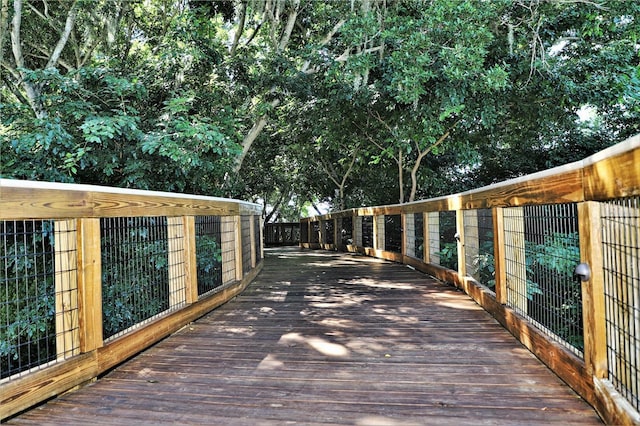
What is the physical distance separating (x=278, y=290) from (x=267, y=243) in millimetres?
12198

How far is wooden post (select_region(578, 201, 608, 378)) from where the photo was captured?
178 centimetres

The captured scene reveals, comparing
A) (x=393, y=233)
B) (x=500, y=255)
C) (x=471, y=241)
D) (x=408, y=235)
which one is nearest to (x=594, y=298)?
(x=500, y=255)

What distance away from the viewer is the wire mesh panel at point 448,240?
5015mm

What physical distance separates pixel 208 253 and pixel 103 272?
122cm

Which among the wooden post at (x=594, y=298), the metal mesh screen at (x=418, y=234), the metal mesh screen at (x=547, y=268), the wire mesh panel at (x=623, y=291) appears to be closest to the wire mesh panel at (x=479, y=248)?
the metal mesh screen at (x=547, y=268)

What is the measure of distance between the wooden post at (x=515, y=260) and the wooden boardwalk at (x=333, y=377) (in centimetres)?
28

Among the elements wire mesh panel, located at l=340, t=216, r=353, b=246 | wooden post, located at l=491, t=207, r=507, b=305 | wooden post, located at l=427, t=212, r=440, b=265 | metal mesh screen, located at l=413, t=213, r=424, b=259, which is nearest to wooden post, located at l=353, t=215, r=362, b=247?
wire mesh panel, located at l=340, t=216, r=353, b=246

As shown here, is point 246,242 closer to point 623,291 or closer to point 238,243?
point 238,243

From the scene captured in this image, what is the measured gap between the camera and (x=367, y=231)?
9.55 meters

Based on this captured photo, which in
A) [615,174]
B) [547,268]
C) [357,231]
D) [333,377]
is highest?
[615,174]

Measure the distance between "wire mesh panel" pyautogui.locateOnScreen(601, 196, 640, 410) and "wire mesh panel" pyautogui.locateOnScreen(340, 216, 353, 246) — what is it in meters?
8.96

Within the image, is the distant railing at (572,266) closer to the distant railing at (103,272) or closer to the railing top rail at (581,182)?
the railing top rail at (581,182)

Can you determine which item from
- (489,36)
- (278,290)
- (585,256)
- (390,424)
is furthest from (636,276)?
(489,36)

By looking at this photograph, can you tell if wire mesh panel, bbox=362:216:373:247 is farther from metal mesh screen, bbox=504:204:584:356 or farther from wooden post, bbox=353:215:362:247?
metal mesh screen, bbox=504:204:584:356
